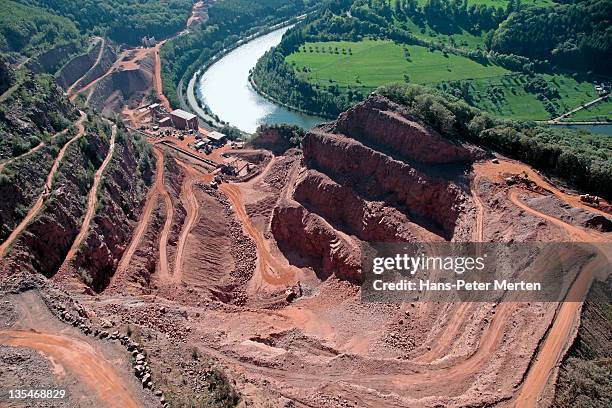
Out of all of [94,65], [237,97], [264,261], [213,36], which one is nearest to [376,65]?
[237,97]

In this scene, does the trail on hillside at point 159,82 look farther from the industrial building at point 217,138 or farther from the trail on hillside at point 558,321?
the trail on hillside at point 558,321

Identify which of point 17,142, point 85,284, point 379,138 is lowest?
point 85,284

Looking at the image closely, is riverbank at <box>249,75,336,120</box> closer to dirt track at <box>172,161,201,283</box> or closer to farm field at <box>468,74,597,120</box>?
farm field at <box>468,74,597,120</box>

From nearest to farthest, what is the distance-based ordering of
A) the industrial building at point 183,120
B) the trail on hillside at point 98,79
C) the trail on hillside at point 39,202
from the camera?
1. the trail on hillside at point 39,202
2. the industrial building at point 183,120
3. the trail on hillside at point 98,79

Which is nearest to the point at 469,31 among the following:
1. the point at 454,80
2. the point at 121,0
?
the point at 454,80

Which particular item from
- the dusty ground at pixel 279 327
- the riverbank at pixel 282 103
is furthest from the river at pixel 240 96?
the dusty ground at pixel 279 327

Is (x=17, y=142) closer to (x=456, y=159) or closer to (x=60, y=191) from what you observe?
(x=60, y=191)
